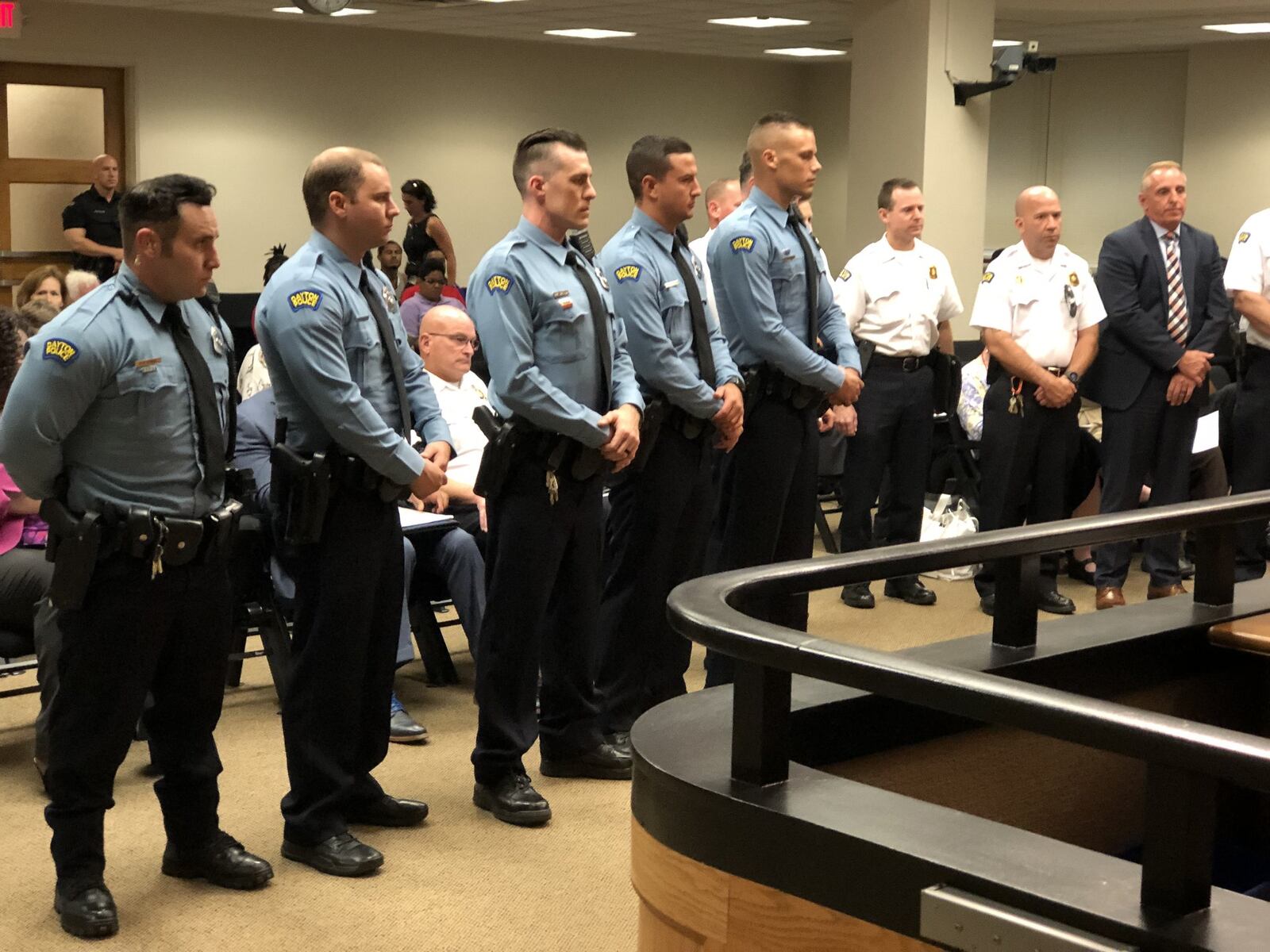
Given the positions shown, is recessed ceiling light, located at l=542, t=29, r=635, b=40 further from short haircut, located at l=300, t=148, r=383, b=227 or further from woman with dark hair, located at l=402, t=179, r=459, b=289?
short haircut, located at l=300, t=148, r=383, b=227

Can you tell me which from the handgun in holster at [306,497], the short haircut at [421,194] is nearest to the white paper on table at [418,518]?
the handgun in holster at [306,497]

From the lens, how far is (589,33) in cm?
1292

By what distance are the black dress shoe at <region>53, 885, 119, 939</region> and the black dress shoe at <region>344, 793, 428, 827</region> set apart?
0.66m

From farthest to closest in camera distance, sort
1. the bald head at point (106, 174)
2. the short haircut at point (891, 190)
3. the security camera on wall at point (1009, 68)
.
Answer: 1. the bald head at point (106, 174)
2. the security camera on wall at point (1009, 68)
3. the short haircut at point (891, 190)

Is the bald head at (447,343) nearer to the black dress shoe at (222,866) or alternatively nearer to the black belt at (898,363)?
the black belt at (898,363)

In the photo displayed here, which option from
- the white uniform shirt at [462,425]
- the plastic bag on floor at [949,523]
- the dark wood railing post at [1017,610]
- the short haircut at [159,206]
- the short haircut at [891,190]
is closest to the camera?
the dark wood railing post at [1017,610]

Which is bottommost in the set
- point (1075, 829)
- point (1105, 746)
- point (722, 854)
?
point (1075, 829)

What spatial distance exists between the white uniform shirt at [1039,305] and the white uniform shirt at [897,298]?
269 millimetres

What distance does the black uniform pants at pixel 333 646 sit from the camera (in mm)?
3172

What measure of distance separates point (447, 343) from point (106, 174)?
6.47 m

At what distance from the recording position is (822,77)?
15.5m

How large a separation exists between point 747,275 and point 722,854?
2933mm

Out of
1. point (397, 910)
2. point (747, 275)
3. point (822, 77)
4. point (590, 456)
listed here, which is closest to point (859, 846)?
point (397, 910)

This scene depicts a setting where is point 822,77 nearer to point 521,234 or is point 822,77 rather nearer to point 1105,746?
point 521,234
